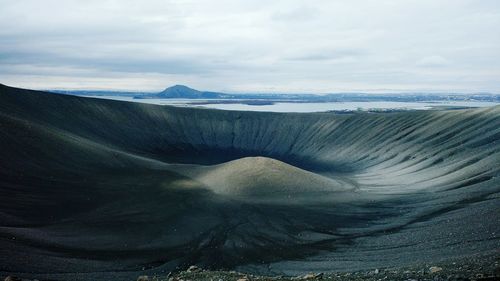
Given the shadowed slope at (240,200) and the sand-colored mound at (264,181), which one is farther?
the sand-colored mound at (264,181)

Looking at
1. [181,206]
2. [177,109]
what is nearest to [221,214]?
[181,206]

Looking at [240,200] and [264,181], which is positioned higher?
[264,181]

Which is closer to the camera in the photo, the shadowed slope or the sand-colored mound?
the shadowed slope

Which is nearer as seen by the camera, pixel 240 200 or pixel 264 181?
pixel 240 200
